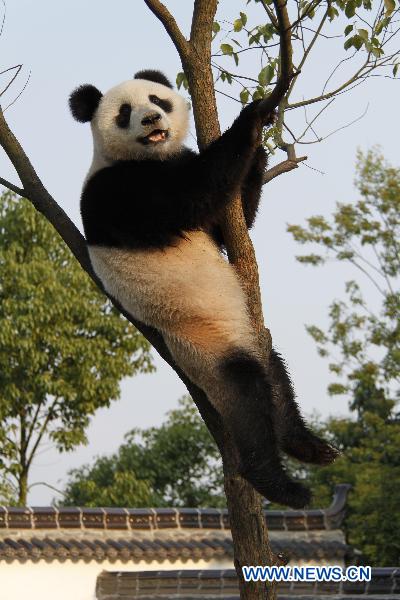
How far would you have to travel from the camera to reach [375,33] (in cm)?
462

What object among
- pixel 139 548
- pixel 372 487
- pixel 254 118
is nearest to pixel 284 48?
pixel 254 118

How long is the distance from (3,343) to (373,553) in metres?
5.95

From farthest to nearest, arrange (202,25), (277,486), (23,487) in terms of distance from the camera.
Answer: (23,487)
(202,25)
(277,486)

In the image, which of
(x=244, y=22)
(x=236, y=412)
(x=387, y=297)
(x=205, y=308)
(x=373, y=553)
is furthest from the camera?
(x=387, y=297)

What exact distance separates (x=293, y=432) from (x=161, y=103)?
1626 millimetres

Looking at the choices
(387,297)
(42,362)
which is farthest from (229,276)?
(387,297)

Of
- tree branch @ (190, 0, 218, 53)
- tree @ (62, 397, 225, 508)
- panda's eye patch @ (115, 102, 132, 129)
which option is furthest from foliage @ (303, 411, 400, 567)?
tree branch @ (190, 0, 218, 53)

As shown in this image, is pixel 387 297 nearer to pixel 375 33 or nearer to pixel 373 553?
pixel 373 553

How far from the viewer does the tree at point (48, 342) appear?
15.4 metres

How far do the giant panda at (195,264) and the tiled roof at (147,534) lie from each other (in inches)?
231

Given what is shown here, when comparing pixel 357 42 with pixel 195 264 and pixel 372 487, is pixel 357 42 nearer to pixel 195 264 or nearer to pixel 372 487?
pixel 195 264

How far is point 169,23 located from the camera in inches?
163

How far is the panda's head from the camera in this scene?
4559 millimetres

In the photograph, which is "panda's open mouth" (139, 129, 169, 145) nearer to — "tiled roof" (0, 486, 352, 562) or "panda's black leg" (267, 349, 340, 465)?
"panda's black leg" (267, 349, 340, 465)
